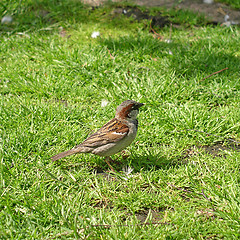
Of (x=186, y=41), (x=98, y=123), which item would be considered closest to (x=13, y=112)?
(x=98, y=123)

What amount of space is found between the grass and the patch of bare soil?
51cm

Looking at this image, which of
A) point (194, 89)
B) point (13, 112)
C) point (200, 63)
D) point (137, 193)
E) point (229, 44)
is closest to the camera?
point (137, 193)

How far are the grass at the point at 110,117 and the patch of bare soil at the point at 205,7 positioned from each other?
1.68 feet

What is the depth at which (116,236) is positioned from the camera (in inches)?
117

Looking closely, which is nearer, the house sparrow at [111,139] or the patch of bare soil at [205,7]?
the house sparrow at [111,139]

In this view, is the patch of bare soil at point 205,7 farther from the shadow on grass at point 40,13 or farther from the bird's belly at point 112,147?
the bird's belly at point 112,147

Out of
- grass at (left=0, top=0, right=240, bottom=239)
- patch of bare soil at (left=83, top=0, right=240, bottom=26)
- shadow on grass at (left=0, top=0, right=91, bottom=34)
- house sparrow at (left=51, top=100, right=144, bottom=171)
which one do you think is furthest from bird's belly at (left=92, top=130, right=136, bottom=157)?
patch of bare soil at (left=83, top=0, right=240, bottom=26)

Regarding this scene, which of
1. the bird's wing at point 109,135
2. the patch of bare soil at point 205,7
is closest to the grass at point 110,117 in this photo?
the bird's wing at point 109,135

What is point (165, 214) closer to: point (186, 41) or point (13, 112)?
point (13, 112)

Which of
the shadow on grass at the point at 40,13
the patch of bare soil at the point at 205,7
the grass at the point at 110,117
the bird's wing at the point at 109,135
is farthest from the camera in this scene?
the patch of bare soil at the point at 205,7

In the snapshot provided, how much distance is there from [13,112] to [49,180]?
5.19ft

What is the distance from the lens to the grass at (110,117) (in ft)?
10.6

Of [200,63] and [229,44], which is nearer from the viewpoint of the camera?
[200,63]

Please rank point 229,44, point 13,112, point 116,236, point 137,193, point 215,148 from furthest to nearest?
1. point 229,44
2. point 13,112
3. point 215,148
4. point 137,193
5. point 116,236
